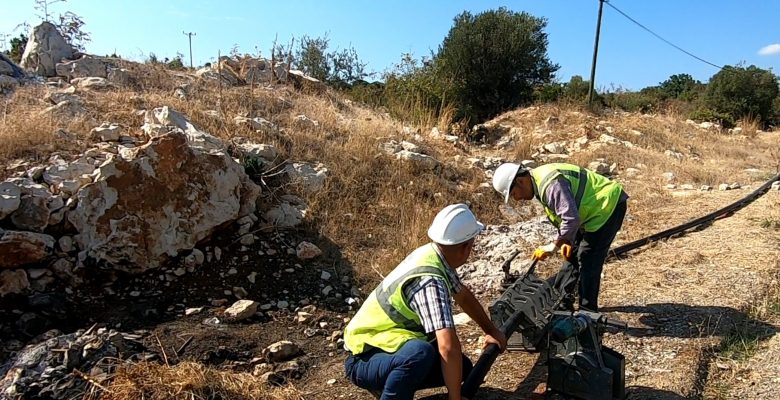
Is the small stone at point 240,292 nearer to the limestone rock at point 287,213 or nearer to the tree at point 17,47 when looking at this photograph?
the limestone rock at point 287,213

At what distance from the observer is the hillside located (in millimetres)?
3457

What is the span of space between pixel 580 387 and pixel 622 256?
9.74ft

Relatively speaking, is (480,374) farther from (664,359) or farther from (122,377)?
(122,377)

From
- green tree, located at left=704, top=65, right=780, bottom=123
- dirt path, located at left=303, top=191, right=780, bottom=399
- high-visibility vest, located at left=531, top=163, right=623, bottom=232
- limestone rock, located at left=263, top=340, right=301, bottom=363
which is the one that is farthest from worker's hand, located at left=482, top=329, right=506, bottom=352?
green tree, located at left=704, top=65, right=780, bottom=123

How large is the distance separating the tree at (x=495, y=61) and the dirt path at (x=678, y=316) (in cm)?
1273

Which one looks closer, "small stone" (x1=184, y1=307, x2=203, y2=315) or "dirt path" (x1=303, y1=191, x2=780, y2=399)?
"dirt path" (x1=303, y1=191, x2=780, y2=399)

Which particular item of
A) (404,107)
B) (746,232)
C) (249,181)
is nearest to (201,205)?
(249,181)

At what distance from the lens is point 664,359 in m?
3.50

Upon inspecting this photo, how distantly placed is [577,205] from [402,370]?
1.82 metres

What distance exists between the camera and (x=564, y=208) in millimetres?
3549

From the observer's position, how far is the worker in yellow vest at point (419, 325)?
2426 mm

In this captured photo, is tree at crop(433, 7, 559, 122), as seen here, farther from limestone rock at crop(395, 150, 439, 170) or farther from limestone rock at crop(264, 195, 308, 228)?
limestone rock at crop(264, 195, 308, 228)

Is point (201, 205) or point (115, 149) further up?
point (115, 149)

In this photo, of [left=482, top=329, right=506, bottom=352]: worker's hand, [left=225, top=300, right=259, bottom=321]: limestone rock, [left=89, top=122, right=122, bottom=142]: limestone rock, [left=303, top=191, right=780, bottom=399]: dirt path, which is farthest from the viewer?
[left=89, top=122, right=122, bottom=142]: limestone rock
